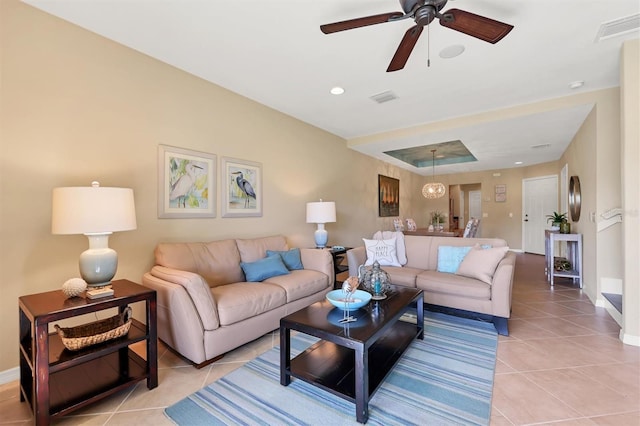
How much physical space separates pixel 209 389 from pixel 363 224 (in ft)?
14.8

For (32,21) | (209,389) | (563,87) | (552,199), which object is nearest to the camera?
(209,389)

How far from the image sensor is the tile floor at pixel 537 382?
1.60m

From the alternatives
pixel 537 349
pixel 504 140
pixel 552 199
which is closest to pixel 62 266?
pixel 537 349

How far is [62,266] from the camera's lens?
2158 mm

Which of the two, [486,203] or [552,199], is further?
[486,203]

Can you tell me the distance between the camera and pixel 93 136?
231cm

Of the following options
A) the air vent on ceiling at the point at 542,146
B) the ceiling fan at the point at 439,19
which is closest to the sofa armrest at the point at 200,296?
the ceiling fan at the point at 439,19

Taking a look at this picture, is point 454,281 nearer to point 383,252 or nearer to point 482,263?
point 482,263

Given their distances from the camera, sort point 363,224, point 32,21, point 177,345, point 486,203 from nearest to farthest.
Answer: point 32,21, point 177,345, point 363,224, point 486,203

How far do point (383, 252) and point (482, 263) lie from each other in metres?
1.12

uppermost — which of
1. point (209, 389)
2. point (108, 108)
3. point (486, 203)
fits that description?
point (108, 108)

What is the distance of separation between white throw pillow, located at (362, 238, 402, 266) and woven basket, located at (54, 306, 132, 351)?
2.53 m

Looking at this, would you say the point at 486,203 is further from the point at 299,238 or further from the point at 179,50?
the point at 179,50

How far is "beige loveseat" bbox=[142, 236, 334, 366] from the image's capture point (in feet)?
6.75
